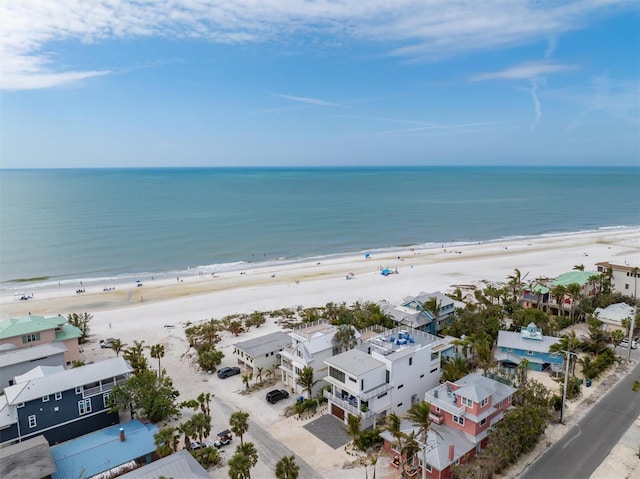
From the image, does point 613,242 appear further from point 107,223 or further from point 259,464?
point 107,223

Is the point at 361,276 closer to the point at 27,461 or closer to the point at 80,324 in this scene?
the point at 80,324

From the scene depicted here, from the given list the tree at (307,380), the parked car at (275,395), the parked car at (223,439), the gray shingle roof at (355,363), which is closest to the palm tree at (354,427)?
the gray shingle roof at (355,363)

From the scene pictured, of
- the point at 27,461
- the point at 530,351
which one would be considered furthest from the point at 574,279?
the point at 27,461

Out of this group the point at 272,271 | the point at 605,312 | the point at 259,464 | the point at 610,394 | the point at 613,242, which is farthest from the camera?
the point at 613,242

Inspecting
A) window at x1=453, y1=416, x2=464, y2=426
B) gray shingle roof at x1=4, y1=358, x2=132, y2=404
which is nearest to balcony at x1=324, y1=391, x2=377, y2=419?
window at x1=453, y1=416, x2=464, y2=426

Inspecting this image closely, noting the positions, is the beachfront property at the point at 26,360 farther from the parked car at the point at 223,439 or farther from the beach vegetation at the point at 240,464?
the beach vegetation at the point at 240,464

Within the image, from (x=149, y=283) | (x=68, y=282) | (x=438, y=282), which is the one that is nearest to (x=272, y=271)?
(x=149, y=283)
